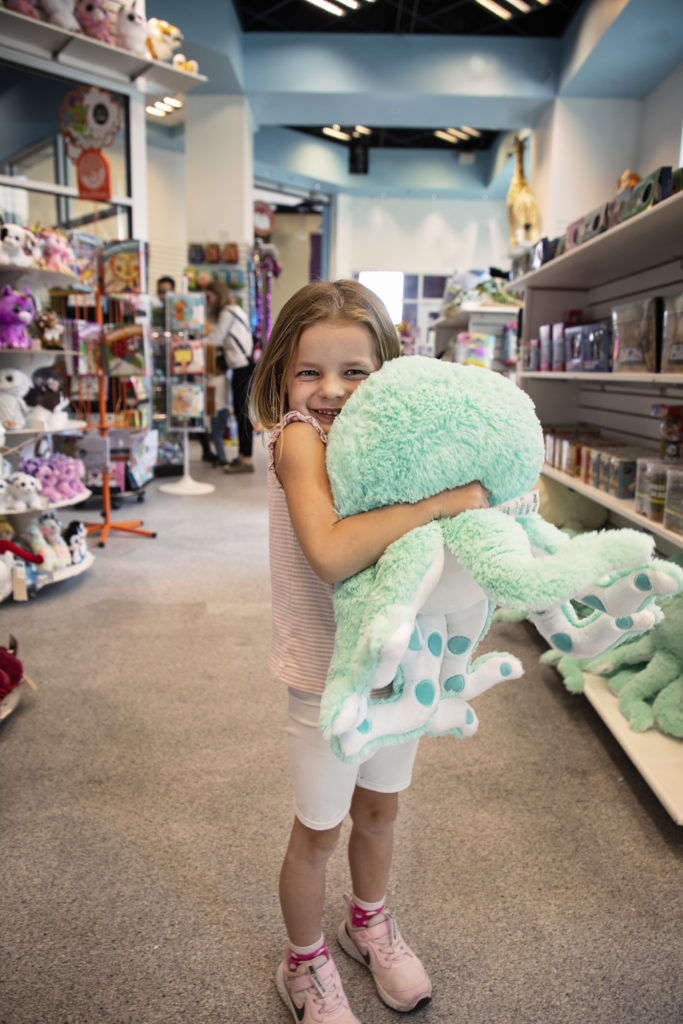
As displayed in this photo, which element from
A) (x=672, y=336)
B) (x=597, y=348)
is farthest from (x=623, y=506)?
(x=597, y=348)

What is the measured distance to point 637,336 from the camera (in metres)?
2.41

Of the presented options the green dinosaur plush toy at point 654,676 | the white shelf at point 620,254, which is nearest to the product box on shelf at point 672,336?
the white shelf at point 620,254

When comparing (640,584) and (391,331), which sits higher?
(391,331)

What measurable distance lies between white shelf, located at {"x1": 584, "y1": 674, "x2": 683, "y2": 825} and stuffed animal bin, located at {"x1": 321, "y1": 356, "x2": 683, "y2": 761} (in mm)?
993

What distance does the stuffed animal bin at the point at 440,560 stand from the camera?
31.7 inches

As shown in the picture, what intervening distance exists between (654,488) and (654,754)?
2.47 feet

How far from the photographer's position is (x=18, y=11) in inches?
173

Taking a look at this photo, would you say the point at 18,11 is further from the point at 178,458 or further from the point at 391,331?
the point at 391,331

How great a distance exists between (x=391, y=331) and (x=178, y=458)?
21.2 feet

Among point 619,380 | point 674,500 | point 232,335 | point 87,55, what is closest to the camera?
point 674,500

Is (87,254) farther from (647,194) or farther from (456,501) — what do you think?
(456,501)

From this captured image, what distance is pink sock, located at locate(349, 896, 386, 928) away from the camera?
4.42 ft

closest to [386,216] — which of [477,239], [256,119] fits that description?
[477,239]

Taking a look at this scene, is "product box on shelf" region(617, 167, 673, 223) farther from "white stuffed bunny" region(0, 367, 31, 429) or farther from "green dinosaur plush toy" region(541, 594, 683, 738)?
"white stuffed bunny" region(0, 367, 31, 429)
